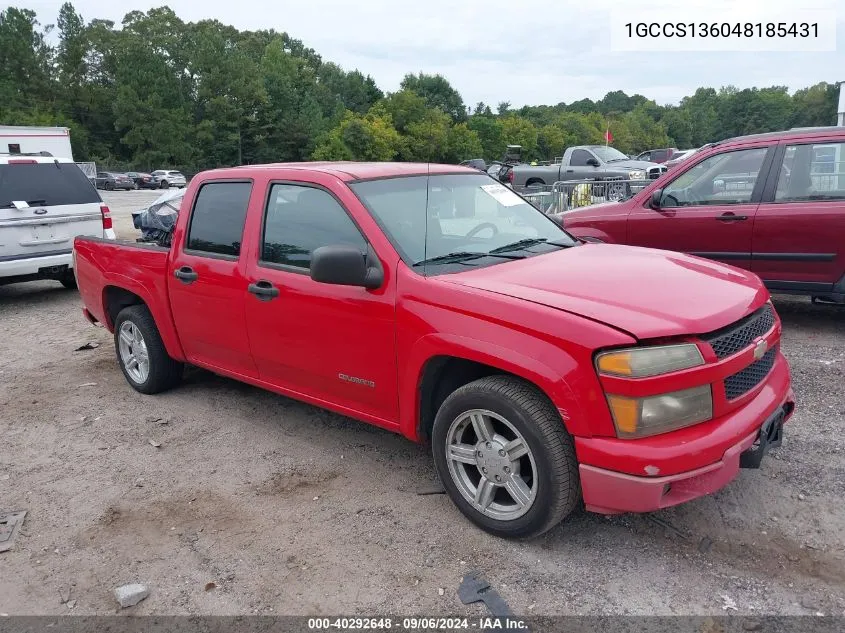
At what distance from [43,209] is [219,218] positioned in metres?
5.43

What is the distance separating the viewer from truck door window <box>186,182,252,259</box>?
4.39 m

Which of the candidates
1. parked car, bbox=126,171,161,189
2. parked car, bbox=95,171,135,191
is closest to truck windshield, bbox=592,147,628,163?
parked car, bbox=95,171,135,191

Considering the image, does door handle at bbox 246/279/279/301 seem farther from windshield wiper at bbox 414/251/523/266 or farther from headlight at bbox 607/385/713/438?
headlight at bbox 607/385/713/438

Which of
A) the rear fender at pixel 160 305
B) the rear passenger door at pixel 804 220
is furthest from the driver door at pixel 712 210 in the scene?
the rear fender at pixel 160 305

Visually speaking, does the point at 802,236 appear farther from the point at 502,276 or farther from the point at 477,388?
the point at 477,388

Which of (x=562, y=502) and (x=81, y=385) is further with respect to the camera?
(x=81, y=385)

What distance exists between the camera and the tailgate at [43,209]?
849 cm

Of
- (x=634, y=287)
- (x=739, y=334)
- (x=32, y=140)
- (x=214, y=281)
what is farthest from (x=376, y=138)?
(x=32, y=140)

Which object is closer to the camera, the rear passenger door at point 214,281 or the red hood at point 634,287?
the red hood at point 634,287

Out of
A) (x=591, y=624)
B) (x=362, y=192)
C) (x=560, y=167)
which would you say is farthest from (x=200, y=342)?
(x=560, y=167)

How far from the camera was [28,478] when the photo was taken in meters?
4.16

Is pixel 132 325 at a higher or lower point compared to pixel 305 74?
lower

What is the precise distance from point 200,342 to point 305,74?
8747 cm

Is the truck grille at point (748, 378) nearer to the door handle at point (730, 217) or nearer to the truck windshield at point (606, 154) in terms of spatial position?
the door handle at point (730, 217)
